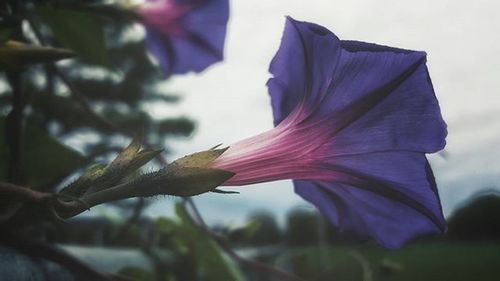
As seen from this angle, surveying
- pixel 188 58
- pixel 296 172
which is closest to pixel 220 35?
pixel 188 58

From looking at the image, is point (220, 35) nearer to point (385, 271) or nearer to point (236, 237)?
point (236, 237)

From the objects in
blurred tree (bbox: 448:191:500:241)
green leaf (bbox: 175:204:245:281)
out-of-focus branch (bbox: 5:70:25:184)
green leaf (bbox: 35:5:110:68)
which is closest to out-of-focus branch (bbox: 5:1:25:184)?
out-of-focus branch (bbox: 5:70:25:184)

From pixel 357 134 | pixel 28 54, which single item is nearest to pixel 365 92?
pixel 357 134

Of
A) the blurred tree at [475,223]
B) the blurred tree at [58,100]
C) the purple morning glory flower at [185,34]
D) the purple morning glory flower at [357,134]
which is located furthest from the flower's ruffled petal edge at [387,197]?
the blurred tree at [475,223]

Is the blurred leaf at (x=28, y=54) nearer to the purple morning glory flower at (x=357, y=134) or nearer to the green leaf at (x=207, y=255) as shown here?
the purple morning glory flower at (x=357, y=134)

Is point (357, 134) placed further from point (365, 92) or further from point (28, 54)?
point (28, 54)

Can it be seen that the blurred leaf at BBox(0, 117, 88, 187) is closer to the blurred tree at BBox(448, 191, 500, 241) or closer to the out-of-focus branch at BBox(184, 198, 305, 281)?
the out-of-focus branch at BBox(184, 198, 305, 281)
